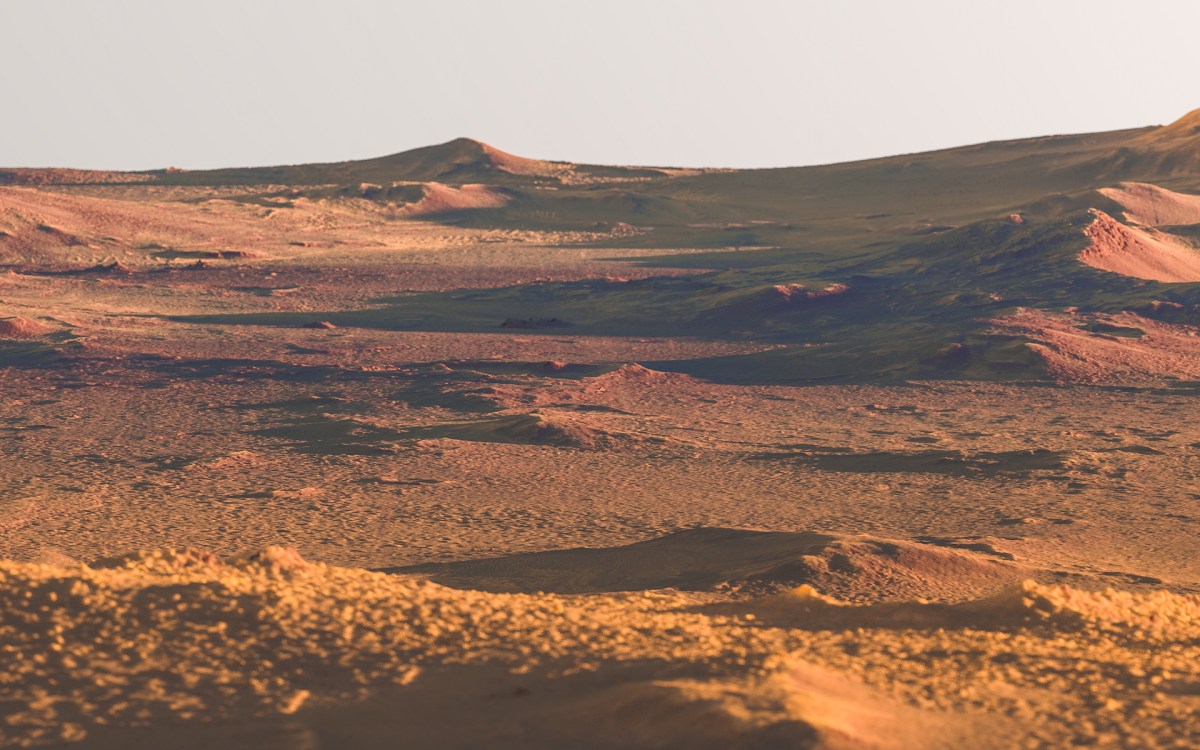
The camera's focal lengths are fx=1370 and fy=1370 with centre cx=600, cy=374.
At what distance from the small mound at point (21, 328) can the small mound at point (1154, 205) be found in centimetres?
A: 3896

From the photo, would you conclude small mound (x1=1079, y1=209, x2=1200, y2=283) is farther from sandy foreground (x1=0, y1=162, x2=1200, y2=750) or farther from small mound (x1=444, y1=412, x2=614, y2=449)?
small mound (x1=444, y1=412, x2=614, y2=449)

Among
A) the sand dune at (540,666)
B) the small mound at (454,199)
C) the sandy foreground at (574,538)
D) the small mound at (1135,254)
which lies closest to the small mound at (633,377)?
the sandy foreground at (574,538)

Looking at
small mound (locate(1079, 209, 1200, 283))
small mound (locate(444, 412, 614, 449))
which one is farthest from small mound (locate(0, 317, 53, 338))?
small mound (locate(1079, 209, 1200, 283))

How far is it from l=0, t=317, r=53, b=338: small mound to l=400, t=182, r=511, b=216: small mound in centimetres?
4371

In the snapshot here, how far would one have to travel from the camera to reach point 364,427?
1034 inches

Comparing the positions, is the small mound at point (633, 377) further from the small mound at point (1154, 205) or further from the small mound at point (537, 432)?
the small mound at point (1154, 205)

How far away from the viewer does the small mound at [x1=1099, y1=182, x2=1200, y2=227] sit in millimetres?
54188

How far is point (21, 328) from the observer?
3919 centimetres

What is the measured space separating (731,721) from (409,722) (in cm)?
196

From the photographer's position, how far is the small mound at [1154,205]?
5419 cm

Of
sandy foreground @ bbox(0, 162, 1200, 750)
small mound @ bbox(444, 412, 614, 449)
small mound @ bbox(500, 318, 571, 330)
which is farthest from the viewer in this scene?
small mound @ bbox(500, 318, 571, 330)

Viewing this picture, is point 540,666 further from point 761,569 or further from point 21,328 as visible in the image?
point 21,328

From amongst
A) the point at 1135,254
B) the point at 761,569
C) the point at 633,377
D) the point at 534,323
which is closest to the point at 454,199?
the point at 534,323

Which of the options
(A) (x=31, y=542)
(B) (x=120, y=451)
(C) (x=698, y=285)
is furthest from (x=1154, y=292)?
(A) (x=31, y=542)
